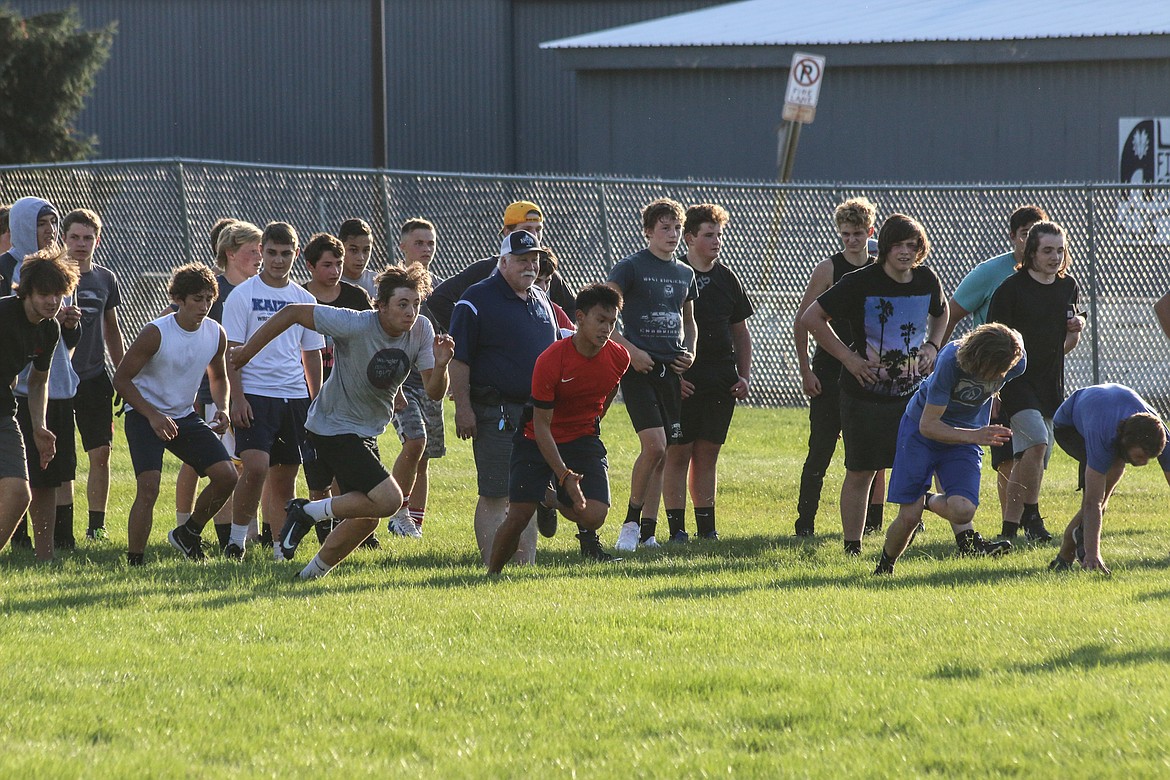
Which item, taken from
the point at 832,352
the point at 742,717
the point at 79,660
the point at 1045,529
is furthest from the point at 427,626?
the point at 1045,529

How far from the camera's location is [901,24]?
2619cm

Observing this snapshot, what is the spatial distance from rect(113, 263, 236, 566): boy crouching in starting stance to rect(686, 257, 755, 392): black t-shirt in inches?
121

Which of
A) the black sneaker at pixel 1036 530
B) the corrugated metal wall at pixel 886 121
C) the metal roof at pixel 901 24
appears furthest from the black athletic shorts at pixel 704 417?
the corrugated metal wall at pixel 886 121

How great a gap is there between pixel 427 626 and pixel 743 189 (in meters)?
10.2

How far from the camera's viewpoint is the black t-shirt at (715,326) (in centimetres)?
964

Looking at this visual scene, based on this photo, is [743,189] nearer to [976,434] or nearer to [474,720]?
[976,434]

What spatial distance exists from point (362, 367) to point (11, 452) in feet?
6.21

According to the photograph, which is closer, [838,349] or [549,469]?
[549,469]

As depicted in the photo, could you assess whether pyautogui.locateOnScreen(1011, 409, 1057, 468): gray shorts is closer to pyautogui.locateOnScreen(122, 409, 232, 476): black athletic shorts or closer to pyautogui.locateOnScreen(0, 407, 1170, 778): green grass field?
pyautogui.locateOnScreen(0, 407, 1170, 778): green grass field

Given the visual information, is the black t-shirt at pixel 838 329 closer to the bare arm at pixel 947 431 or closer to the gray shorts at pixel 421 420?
the bare arm at pixel 947 431

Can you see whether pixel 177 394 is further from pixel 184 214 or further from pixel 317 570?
pixel 184 214

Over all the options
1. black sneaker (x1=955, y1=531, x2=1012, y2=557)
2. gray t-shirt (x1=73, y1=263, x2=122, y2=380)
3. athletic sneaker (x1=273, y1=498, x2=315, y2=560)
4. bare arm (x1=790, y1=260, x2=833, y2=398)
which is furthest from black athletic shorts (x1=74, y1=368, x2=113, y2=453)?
black sneaker (x1=955, y1=531, x2=1012, y2=557)

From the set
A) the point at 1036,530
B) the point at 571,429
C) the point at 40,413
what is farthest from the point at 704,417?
the point at 40,413

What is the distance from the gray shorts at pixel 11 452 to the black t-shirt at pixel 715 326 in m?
4.15
